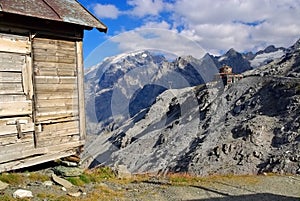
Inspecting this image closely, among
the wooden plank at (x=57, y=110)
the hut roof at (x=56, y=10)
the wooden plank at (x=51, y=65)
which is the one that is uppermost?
the hut roof at (x=56, y=10)

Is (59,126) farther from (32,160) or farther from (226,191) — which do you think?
(226,191)

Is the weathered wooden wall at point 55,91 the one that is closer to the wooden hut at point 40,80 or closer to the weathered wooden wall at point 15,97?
the wooden hut at point 40,80

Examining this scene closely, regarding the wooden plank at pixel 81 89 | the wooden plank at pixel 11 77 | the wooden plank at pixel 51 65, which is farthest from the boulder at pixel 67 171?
the wooden plank at pixel 51 65

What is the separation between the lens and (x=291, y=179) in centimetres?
1719

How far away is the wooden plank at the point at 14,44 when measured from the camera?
988 cm

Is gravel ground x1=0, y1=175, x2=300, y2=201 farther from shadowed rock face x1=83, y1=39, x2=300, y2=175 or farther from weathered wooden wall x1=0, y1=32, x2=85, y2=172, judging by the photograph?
shadowed rock face x1=83, y1=39, x2=300, y2=175

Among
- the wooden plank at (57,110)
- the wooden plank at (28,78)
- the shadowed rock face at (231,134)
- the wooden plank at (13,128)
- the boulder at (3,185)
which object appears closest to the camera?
the boulder at (3,185)

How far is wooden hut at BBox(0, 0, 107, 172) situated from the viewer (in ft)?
32.9

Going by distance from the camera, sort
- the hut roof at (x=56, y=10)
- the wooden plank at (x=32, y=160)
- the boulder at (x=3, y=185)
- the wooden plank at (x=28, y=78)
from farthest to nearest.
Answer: the wooden plank at (x=28, y=78), the wooden plank at (x=32, y=160), the hut roof at (x=56, y=10), the boulder at (x=3, y=185)

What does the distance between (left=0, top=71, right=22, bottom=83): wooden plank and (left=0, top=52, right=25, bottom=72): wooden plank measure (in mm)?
97

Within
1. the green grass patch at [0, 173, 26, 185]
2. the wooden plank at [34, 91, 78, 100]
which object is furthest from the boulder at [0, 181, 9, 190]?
the wooden plank at [34, 91, 78, 100]

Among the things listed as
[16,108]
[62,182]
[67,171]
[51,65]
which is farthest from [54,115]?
[62,182]

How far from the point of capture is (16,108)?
10.3 metres

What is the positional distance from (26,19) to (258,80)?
5719 cm
